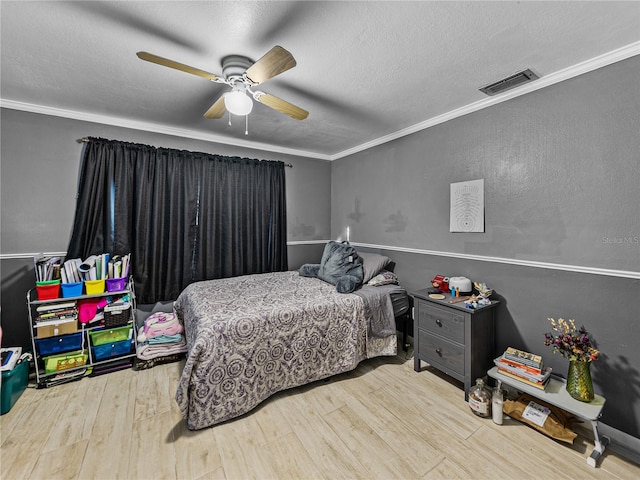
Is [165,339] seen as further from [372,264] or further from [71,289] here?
[372,264]

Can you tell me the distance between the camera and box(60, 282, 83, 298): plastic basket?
8.02 ft

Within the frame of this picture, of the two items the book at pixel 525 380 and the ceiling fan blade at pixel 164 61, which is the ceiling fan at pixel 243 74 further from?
the book at pixel 525 380

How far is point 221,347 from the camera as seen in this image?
194 centimetres

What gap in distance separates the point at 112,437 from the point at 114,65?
2545 mm

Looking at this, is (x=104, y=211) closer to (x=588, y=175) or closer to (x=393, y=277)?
(x=393, y=277)

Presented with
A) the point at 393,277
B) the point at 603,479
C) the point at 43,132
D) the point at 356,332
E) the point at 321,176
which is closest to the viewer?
the point at 603,479

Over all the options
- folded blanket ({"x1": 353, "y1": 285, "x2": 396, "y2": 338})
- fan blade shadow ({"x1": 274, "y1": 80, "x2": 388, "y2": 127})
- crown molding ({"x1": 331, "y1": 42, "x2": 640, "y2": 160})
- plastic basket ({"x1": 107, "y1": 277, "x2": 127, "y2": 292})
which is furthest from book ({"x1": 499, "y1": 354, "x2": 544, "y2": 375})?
plastic basket ({"x1": 107, "y1": 277, "x2": 127, "y2": 292})

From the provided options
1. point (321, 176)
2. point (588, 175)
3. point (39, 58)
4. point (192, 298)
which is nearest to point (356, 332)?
point (192, 298)

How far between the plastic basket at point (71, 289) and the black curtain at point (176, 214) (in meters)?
0.45

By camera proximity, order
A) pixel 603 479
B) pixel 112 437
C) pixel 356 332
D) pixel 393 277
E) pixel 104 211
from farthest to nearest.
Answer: pixel 393 277
pixel 104 211
pixel 356 332
pixel 112 437
pixel 603 479

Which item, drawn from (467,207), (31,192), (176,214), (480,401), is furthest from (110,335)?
(467,207)

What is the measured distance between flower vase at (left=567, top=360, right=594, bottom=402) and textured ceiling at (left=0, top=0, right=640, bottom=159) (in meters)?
2.01

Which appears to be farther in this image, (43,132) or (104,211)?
(104,211)

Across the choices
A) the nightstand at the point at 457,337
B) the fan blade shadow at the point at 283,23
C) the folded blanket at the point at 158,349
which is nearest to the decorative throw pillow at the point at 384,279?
the nightstand at the point at 457,337
